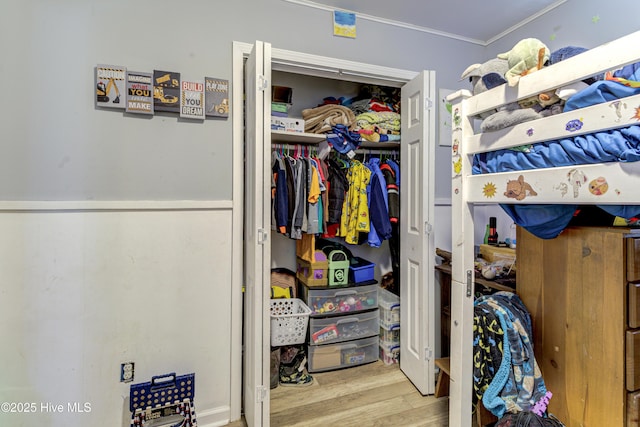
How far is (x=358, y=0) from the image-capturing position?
6.27 ft

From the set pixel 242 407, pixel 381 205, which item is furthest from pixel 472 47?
pixel 242 407

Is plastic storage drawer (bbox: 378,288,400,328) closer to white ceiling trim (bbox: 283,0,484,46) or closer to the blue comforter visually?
the blue comforter

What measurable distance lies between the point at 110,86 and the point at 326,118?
1291 millimetres

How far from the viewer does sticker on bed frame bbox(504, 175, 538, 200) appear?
1036 mm

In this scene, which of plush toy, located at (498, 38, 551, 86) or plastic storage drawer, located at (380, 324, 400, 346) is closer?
plush toy, located at (498, 38, 551, 86)

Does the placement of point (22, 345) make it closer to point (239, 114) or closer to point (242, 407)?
point (242, 407)

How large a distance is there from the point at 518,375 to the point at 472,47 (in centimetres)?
224

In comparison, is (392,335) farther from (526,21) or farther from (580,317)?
(526,21)

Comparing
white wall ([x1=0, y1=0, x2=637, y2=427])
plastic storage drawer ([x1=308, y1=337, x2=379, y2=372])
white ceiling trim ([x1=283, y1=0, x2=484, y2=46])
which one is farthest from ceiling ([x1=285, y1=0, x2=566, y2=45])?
plastic storage drawer ([x1=308, y1=337, x2=379, y2=372])

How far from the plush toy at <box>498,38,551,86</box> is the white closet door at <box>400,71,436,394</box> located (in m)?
0.90

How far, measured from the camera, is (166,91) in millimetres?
1631

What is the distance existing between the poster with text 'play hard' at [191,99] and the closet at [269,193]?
0.58 ft

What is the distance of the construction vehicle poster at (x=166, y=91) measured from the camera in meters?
1.62

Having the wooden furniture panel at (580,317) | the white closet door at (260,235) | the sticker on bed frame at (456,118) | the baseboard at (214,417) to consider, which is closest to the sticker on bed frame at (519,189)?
the sticker on bed frame at (456,118)
